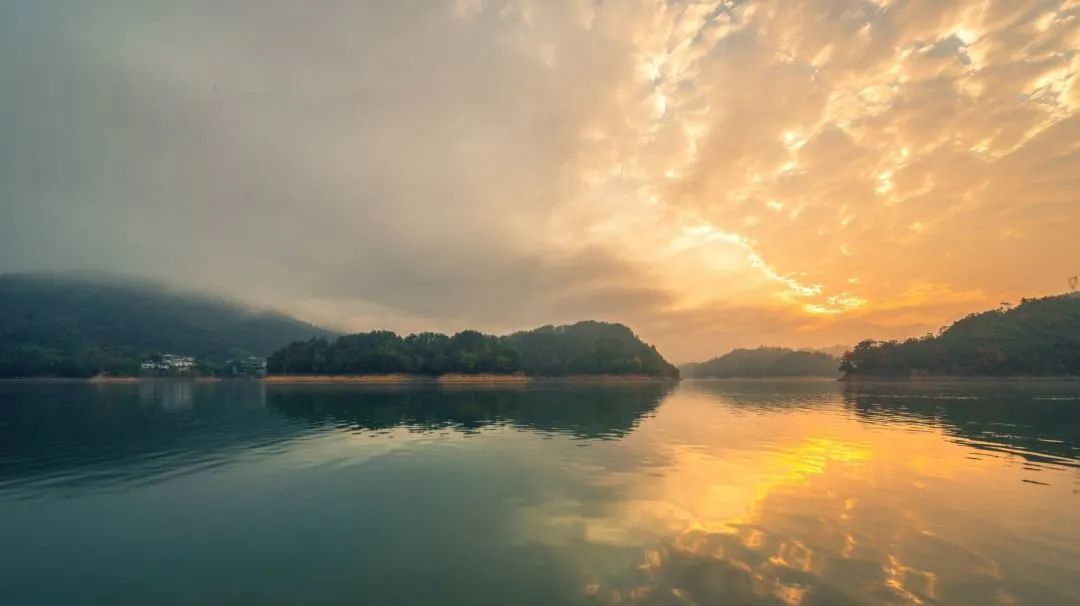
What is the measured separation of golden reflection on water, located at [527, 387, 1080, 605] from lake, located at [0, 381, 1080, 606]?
12 centimetres

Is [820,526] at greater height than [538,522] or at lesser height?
lesser

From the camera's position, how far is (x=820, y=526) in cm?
1948

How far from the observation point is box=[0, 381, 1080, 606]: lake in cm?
1404

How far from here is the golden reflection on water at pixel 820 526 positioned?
45.3 feet

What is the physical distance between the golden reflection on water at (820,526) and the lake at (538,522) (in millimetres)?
118

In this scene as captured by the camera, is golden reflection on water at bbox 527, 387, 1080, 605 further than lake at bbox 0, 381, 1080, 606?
No

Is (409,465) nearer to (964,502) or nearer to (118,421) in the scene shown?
(964,502)

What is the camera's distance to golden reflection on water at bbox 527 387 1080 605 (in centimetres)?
1381

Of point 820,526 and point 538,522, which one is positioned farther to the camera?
point 538,522

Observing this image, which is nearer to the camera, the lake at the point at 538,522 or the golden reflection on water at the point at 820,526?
the golden reflection on water at the point at 820,526

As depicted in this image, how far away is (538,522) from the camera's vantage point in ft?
66.1

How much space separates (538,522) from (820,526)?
11866mm

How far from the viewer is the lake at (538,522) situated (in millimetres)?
14039

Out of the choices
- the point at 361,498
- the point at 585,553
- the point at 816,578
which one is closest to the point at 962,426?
the point at 816,578
